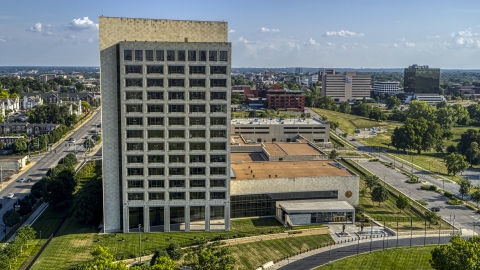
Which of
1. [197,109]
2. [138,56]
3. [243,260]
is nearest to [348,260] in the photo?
[243,260]

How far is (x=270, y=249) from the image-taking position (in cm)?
8719

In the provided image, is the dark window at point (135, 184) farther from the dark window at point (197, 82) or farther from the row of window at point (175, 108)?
the dark window at point (197, 82)

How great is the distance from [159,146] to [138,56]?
18.6 metres

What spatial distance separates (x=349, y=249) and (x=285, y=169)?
→ 34.9m

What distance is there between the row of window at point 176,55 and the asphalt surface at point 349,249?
139 ft

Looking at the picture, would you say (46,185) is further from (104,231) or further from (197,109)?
(197,109)

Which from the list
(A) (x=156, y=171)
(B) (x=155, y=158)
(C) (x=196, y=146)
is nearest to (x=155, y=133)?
(B) (x=155, y=158)

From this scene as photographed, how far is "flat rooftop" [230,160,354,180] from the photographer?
111625mm

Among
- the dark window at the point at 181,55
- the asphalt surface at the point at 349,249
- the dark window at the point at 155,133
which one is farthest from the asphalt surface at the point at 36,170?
the asphalt surface at the point at 349,249

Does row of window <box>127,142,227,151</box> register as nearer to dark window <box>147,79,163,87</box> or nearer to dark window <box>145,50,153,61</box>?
dark window <box>147,79,163,87</box>

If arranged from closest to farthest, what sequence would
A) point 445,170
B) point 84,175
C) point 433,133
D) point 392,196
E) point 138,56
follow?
point 138,56, point 392,196, point 84,175, point 445,170, point 433,133

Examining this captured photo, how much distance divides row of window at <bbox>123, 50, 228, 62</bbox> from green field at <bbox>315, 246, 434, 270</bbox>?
45356 mm

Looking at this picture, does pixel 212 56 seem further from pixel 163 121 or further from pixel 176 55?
pixel 163 121

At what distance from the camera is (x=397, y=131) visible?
196625 mm
